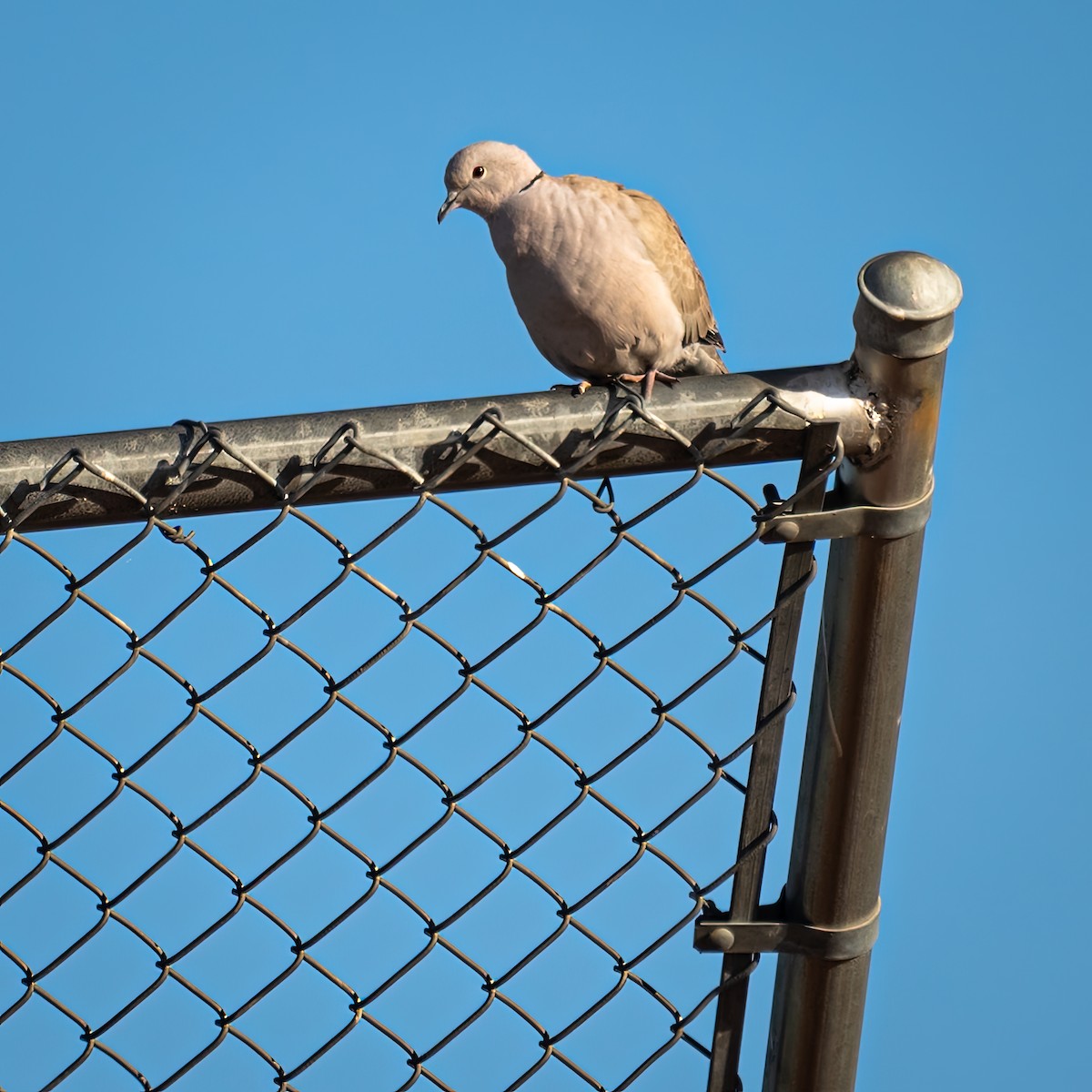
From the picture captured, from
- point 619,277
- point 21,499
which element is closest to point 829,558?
point 21,499

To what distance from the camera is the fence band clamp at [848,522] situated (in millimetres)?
1645

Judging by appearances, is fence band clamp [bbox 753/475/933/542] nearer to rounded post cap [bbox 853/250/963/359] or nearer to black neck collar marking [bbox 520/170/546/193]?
rounded post cap [bbox 853/250/963/359]

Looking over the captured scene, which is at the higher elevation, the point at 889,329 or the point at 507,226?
the point at 507,226

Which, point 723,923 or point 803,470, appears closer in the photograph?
point 803,470

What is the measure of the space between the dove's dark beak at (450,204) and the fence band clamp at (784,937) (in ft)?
6.17

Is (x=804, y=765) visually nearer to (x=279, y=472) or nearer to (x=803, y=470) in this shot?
(x=803, y=470)

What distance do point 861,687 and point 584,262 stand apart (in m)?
1.40

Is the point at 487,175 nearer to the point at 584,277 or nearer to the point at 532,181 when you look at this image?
the point at 532,181

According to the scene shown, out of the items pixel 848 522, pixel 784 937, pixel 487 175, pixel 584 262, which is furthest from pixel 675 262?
pixel 784 937

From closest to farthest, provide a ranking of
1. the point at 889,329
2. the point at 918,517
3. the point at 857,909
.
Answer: the point at 889,329 → the point at 918,517 → the point at 857,909

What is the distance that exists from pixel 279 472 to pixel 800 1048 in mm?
950

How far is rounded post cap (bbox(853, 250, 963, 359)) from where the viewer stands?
5.03ft

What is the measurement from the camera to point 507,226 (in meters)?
2.96

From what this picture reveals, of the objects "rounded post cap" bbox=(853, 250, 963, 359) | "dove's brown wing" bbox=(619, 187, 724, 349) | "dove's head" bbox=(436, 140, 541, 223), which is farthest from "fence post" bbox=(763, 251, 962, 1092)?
"dove's head" bbox=(436, 140, 541, 223)
